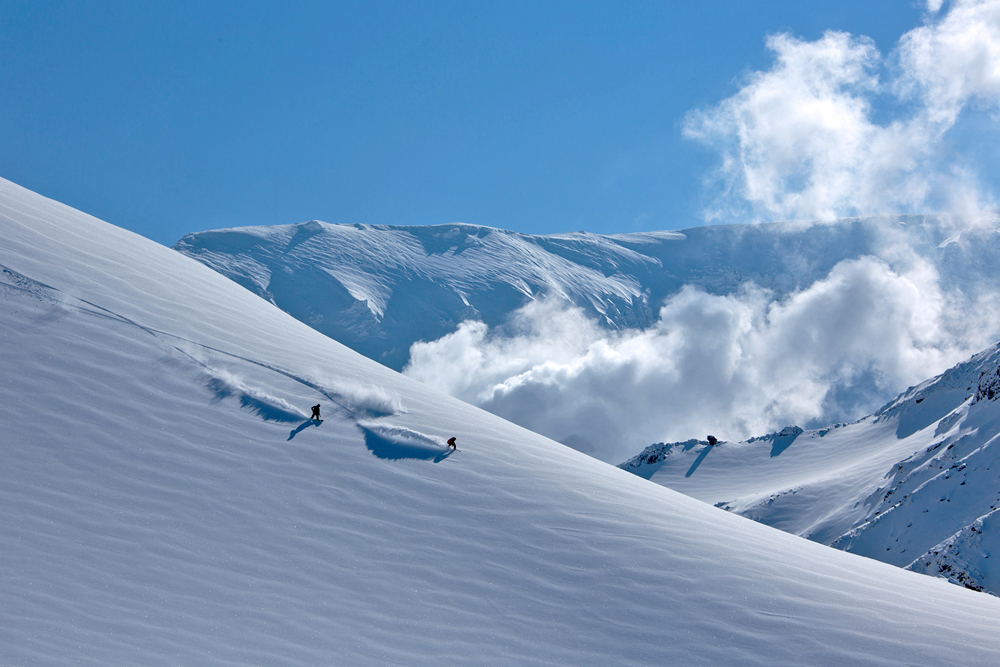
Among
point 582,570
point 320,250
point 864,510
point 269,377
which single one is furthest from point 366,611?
point 320,250

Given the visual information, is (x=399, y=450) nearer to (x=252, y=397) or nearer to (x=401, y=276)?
(x=252, y=397)

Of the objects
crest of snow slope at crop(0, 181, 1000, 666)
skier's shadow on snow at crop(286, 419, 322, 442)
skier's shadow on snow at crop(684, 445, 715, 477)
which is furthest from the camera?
skier's shadow on snow at crop(684, 445, 715, 477)

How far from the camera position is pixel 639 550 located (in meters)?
8.55

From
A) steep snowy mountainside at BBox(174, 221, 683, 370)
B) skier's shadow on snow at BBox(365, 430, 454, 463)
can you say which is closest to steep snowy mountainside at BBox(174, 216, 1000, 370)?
steep snowy mountainside at BBox(174, 221, 683, 370)

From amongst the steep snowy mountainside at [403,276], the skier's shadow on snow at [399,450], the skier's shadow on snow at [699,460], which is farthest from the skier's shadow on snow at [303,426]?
the steep snowy mountainside at [403,276]

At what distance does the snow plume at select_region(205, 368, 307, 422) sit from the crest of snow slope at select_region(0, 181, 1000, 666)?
4 cm

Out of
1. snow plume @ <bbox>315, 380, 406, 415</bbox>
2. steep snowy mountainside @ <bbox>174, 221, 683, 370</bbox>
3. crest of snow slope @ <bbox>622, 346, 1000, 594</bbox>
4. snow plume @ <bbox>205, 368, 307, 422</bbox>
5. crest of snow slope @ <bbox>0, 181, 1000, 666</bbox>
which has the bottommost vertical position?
crest of snow slope @ <bbox>0, 181, 1000, 666</bbox>

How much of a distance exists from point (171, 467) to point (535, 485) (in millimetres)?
4760

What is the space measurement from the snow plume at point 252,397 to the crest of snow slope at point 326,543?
0.04 metres

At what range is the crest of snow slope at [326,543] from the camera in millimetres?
6480

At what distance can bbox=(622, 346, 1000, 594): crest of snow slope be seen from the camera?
27547 mm

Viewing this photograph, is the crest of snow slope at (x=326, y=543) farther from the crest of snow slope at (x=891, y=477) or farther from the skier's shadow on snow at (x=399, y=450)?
the crest of snow slope at (x=891, y=477)

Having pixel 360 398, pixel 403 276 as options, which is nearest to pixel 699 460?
pixel 360 398

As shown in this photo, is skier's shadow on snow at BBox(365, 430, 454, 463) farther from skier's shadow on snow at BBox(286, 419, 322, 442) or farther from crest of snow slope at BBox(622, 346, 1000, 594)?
crest of snow slope at BBox(622, 346, 1000, 594)
